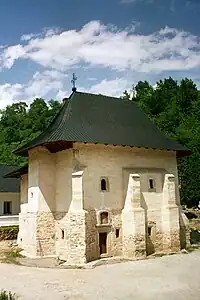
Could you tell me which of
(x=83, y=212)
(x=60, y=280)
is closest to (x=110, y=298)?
(x=60, y=280)

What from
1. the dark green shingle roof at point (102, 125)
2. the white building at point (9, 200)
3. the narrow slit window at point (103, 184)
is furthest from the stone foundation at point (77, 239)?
the white building at point (9, 200)

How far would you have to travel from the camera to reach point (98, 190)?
22.9m

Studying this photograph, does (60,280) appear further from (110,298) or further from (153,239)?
(153,239)

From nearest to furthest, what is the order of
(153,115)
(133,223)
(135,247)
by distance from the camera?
(135,247) < (133,223) < (153,115)

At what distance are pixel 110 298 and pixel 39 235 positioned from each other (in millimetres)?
10310

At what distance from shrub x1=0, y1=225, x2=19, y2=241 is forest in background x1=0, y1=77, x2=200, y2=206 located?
2557 cm

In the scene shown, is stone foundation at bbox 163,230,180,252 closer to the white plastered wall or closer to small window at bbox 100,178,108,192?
small window at bbox 100,178,108,192

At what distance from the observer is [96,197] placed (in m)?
22.7

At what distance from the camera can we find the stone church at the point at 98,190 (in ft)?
73.0

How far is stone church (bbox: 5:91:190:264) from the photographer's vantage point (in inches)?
876

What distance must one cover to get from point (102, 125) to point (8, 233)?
1050cm

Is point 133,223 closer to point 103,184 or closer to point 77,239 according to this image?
point 103,184

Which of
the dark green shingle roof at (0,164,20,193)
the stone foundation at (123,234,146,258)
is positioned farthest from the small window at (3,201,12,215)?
the stone foundation at (123,234,146,258)

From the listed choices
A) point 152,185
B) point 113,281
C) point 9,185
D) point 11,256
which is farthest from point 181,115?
point 113,281
